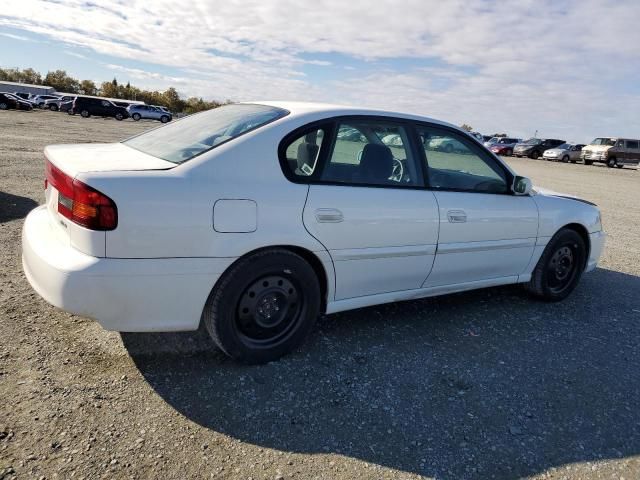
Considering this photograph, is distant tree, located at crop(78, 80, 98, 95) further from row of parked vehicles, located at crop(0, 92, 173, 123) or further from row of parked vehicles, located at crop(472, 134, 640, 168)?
row of parked vehicles, located at crop(472, 134, 640, 168)

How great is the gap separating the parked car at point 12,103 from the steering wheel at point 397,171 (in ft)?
159

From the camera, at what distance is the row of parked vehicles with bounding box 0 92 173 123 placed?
1690 inches

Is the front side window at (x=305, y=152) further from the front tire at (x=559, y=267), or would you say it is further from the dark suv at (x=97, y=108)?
the dark suv at (x=97, y=108)

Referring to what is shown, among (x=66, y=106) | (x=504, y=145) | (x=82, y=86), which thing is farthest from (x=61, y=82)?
(x=504, y=145)

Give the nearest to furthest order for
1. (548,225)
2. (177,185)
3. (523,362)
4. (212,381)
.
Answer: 1. (177,185)
2. (212,381)
3. (523,362)
4. (548,225)

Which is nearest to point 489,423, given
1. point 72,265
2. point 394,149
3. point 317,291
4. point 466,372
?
point 466,372

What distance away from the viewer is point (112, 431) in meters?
2.44

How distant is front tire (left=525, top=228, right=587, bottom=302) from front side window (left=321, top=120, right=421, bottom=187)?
5.92 ft

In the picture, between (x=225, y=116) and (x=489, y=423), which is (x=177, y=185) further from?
(x=489, y=423)

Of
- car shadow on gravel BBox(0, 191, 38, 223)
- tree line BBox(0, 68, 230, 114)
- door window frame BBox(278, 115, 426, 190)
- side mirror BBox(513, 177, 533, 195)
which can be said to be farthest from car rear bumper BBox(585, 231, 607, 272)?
tree line BBox(0, 68, 230, 114)

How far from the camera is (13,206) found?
640 cm

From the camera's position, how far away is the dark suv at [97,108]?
43.2m

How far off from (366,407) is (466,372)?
0.86m

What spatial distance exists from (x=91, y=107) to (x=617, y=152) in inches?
1649
